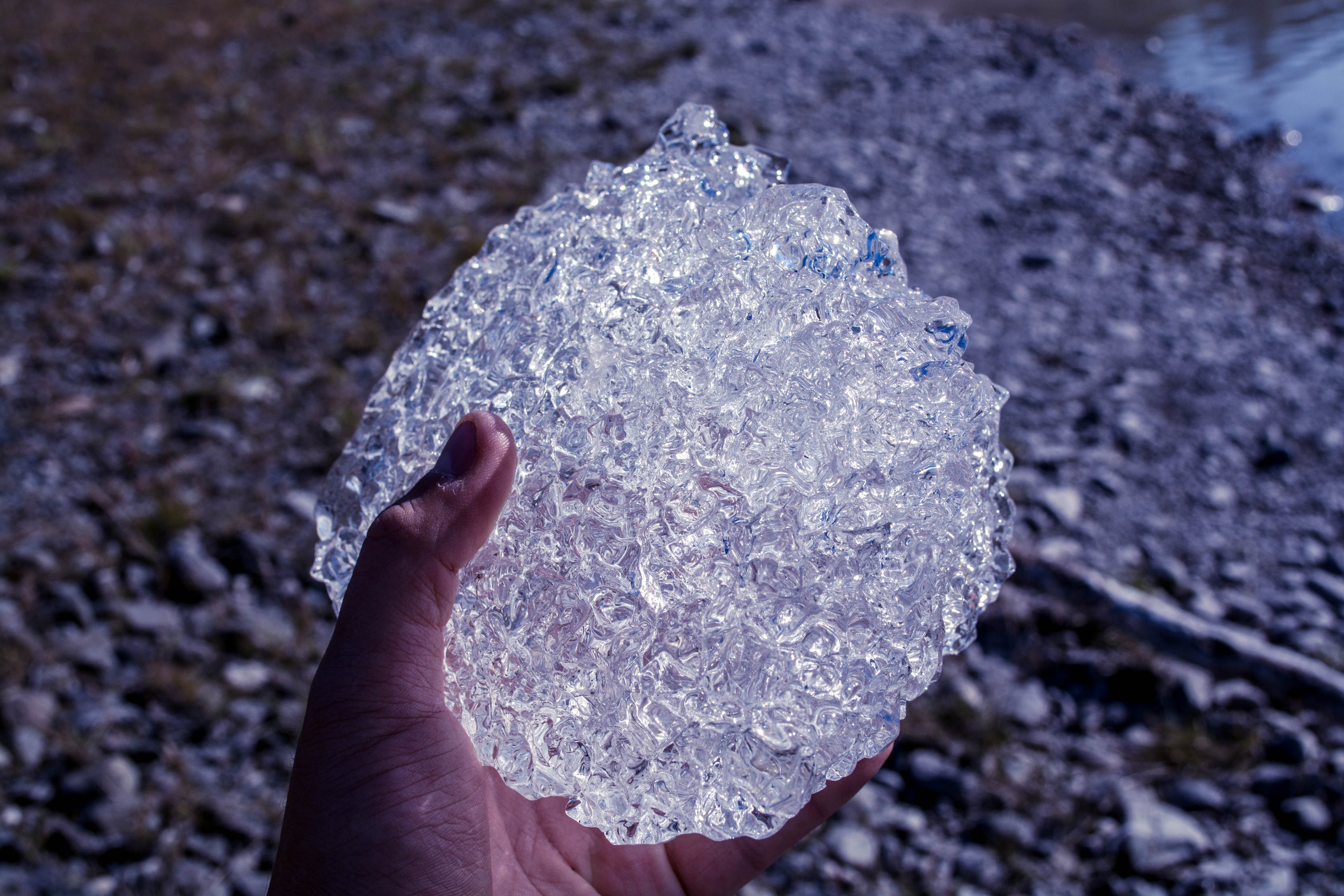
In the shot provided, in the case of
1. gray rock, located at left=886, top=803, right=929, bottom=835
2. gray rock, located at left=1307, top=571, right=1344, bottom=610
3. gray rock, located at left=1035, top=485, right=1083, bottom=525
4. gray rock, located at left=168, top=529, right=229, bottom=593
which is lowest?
gray rock, located at left=1307, top=571, right=1344, bottom=610

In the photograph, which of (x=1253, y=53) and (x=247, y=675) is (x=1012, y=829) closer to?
(x=247, y=675)

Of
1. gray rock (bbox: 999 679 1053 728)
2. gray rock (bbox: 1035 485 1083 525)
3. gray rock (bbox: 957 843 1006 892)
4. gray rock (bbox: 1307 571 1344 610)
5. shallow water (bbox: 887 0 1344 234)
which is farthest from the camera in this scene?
shallow water (bbox: 887 0 1344 234)

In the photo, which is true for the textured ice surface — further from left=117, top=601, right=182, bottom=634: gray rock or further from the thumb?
left=117, top=601, right=182, bottom=634: gray rock

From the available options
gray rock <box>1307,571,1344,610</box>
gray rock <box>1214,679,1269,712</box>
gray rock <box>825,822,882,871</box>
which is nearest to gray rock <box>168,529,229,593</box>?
gray rock <box>825,822,882,871</box>

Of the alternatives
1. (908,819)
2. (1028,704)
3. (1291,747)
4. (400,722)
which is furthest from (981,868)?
(400,722)

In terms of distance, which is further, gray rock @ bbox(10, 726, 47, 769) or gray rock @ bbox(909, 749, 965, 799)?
gray rock @ bbox(909, 749, 965, 799)

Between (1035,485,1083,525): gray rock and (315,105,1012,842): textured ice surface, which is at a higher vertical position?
(315,105,1012,842): textured ice surface

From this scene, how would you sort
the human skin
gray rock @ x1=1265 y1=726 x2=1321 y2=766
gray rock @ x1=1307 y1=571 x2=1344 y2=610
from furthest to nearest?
1. gray rock @ x1=1307 y1=571 x2=1344 y2=610
2. gray rock @ x1=1265 y1=726 x2=1321 y2=766
3. the human skin
